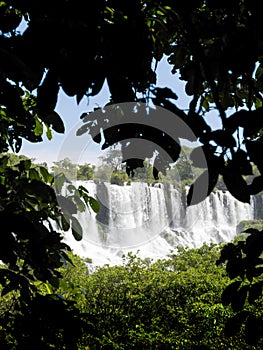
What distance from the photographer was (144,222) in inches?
567

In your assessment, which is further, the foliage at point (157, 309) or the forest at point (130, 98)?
the foliage at point (157, 309)

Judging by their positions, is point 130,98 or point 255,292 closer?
point 130,98

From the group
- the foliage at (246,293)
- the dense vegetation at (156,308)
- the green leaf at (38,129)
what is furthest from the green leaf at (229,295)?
the dense vegetation at (156,308)

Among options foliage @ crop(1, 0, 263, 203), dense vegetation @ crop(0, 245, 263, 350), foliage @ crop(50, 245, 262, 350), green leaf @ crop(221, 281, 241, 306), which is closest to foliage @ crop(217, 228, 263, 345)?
green leaf @ crop(221, 281, 241, 306)

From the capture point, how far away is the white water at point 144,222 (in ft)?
44.3

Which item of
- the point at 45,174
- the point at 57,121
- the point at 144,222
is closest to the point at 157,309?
the point at 45,174

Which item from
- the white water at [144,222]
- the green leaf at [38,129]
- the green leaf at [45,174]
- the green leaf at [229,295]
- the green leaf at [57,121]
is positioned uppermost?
the white water at [144,222]

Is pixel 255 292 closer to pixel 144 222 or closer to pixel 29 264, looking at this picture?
pixel 29 264

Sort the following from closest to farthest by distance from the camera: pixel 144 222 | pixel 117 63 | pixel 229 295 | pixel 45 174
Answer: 1. pixel 117 63
2. pixel 229 295
3. pixel 45 174
4. pixel 144 222

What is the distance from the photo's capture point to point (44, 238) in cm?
119

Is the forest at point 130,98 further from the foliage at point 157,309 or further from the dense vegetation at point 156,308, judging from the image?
the foliage at point 157,309

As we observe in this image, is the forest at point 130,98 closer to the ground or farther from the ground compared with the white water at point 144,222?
closer to the ground

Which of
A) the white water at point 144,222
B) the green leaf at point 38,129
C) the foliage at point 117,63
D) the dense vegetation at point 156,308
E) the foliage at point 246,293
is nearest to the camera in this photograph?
the foliage at point 117,63

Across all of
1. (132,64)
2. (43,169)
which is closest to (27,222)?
(132,64)
